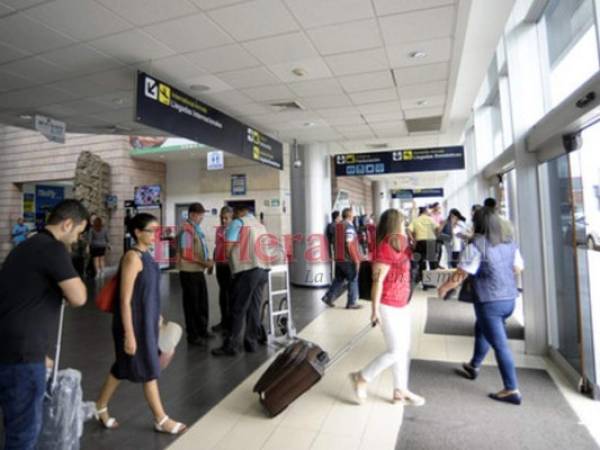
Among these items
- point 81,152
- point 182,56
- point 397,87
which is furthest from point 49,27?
point 81,152

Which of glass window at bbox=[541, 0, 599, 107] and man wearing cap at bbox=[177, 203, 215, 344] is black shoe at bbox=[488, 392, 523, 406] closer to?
glass window at bbox=[541, 0, 599, 107]

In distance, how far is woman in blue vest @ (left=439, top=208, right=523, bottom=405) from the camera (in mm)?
2779

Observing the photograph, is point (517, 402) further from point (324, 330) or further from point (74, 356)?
point (74, 356)

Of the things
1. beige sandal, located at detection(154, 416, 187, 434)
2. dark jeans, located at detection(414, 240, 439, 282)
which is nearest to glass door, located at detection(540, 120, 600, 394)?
beige sandal, located at detection(154, 416, 187, 434)

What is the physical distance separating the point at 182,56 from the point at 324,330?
3456 mm

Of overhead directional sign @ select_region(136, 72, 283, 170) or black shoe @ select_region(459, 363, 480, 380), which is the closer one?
black shoe @ select_region(459, 363, 480, 380)

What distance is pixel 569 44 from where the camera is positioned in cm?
315

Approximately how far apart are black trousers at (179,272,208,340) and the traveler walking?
0.52 m

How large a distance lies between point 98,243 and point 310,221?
563cm

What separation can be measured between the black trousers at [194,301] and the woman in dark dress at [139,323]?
184 centimetres

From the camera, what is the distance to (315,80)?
4.23 meters

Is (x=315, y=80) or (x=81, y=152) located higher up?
(x=81, y=152)

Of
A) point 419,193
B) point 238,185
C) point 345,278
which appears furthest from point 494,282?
point 419,193

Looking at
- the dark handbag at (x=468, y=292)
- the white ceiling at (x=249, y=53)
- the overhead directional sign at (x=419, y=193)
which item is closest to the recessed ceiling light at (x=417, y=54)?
the white ceiling at (x=249, y=53)
